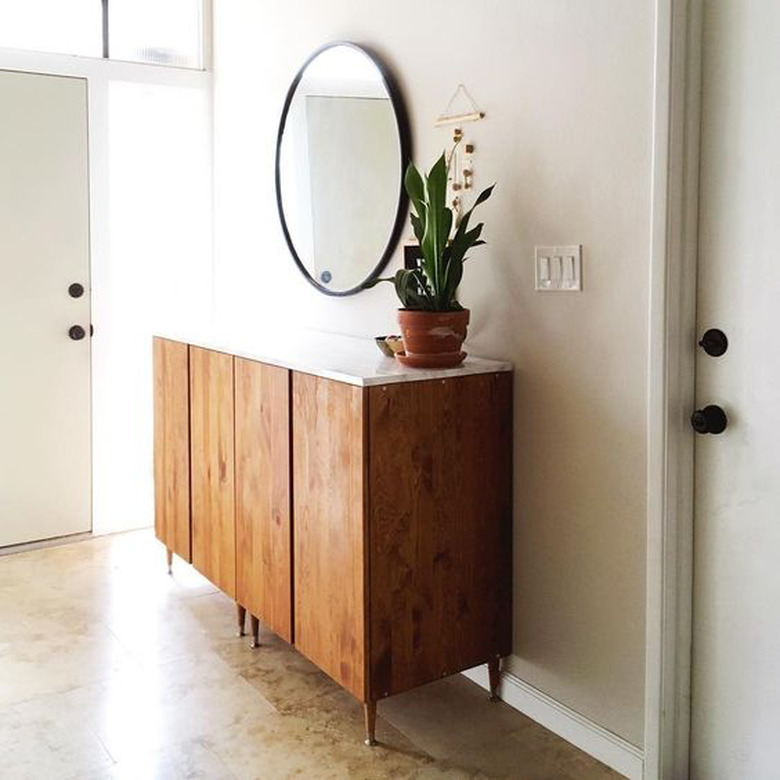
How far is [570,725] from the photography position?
7.74 feet

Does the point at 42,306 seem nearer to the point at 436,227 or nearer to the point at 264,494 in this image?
the point at 264,494

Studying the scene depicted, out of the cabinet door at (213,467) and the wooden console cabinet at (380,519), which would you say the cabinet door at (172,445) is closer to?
the cabinet door at (213,467)

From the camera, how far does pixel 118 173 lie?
3.94m

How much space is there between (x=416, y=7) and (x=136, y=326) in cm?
194

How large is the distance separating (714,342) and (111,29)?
2.93m

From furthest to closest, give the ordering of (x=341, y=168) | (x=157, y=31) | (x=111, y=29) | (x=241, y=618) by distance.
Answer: (x=157, y=31)
(x=111, y=29)
(x=341, y=168)
(x=241, y=618)

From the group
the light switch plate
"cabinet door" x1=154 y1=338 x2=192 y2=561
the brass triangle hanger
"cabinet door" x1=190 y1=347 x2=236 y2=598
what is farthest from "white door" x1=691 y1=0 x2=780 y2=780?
"cabinet door" x1=154 y1=338 x2=192 y2=561

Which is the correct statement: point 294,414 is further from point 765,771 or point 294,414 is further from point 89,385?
point 89,385

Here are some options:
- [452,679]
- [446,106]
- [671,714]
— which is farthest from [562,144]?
[452,679]

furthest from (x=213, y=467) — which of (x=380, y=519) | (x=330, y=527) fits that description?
(x=380, y=519)

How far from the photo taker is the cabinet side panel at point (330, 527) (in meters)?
2.26

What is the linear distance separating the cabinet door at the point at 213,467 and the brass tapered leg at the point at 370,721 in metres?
0.76

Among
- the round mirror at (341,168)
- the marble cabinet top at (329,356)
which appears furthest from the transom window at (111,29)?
the marble cabinet top at (329,356)

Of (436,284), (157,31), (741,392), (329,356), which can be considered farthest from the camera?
(157,31)
